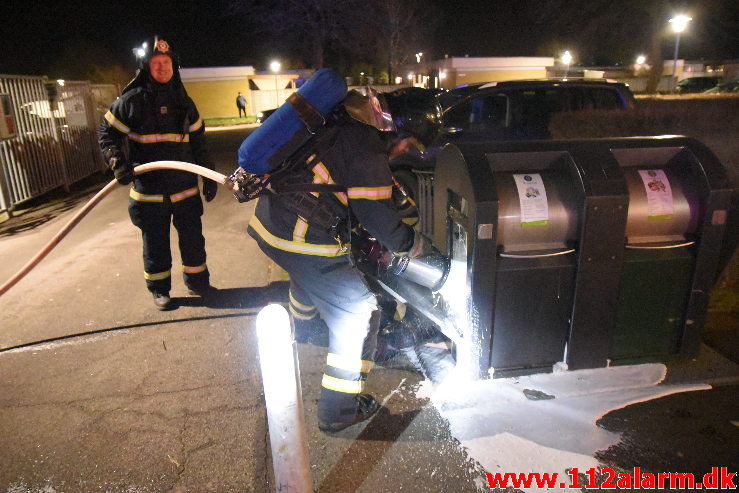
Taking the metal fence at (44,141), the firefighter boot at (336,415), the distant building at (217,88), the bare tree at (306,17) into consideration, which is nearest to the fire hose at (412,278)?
the firefighter boot at (336,415)

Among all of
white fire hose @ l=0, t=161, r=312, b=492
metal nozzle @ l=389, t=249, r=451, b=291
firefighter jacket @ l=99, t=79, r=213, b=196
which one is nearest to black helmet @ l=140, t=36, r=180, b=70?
firefighter jacket @ l=99, t=79, r=213, b=196

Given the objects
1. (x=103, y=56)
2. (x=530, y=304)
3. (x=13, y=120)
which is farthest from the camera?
(x=103, y=56)

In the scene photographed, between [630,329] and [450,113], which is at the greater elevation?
[450,113]

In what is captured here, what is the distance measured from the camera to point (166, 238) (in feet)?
14.6

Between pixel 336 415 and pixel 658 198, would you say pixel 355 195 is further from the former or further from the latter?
pixel 658 198

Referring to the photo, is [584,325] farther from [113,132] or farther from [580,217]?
[113,132]

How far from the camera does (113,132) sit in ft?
13.8

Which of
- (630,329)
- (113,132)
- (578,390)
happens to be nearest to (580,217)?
(630,329)

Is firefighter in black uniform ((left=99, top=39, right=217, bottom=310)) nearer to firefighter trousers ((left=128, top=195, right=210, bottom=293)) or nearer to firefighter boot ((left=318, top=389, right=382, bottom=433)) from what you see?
firefighter trousers ((left=128, top=195, right=210, bottom=293))

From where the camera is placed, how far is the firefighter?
257 centimetres

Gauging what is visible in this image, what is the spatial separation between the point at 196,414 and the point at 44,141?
8219 mm

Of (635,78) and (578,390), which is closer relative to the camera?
(578,390)

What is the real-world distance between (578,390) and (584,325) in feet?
1.24

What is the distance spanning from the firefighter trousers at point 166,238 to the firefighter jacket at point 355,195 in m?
1.92
